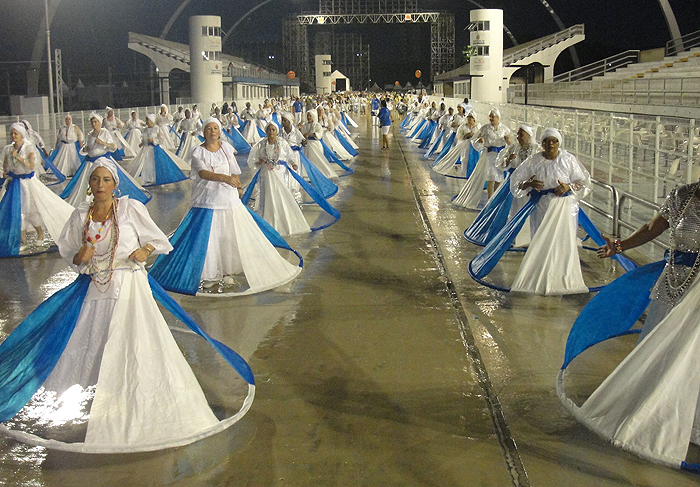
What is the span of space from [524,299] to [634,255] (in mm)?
2782

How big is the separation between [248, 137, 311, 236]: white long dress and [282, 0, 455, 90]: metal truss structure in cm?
5143

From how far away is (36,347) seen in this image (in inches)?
196

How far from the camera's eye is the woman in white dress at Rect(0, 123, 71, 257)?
34.6 ft

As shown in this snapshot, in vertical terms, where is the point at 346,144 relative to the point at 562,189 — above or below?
above

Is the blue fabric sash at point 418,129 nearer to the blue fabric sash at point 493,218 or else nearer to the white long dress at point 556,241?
the blue fabric sash at point 493,218

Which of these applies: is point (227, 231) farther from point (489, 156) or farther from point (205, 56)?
point (205, 56)

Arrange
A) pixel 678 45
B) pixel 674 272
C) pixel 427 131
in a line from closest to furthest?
pixel 674 272, pixel 427 131, pixel 678 45

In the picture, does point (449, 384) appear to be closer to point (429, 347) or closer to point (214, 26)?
point (429, 347)

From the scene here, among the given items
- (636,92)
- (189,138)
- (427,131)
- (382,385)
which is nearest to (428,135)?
(427,131)

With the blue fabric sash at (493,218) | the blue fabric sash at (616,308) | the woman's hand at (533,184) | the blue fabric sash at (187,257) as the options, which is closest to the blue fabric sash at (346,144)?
the blue fabric sash at (493,218)

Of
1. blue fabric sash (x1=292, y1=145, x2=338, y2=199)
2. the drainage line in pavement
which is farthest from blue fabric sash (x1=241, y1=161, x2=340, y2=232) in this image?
the drainage line in pavement

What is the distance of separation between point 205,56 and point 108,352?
4184 centimetres

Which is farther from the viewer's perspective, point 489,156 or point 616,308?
point 489,156

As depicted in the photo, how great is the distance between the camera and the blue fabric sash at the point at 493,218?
10352 millimetres
